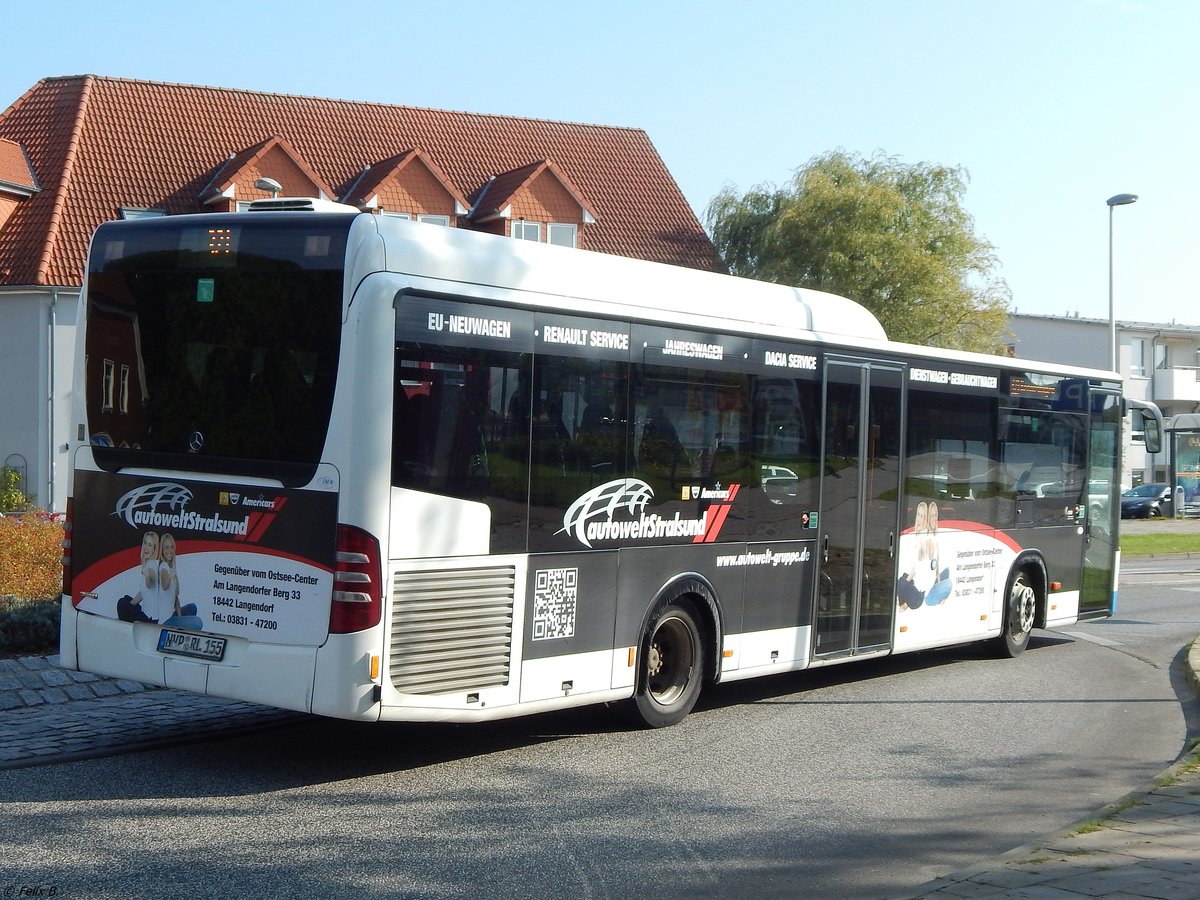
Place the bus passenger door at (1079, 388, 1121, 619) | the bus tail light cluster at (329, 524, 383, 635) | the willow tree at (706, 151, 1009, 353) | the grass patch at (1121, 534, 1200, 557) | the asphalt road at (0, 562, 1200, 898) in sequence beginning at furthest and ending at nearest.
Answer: the willow tree at (706, 151, 1009, 353) → the grass patch at (1121, 534, 1200, 557) → the bus passenger door at (1079, 388, 1121, 619) → the bus tail light cluster at (329, 524, 383, 635) → the asphalt road at (0, 562, 1200, 898)

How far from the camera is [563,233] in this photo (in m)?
38.6

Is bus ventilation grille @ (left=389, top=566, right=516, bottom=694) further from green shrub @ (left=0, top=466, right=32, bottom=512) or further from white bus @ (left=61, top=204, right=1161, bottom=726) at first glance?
green shrub @ (left=0, top=466, right=32, bottom=512)

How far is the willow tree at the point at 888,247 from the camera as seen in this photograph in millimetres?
45500

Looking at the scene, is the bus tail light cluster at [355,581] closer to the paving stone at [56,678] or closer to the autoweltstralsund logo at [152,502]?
the autoweltstralsund logo at [152,502]

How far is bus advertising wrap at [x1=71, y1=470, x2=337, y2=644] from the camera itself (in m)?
7.59

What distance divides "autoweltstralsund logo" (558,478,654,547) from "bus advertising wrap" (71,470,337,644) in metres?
1.77

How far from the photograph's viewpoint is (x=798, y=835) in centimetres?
714

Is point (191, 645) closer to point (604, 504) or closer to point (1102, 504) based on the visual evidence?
point (604, 504)

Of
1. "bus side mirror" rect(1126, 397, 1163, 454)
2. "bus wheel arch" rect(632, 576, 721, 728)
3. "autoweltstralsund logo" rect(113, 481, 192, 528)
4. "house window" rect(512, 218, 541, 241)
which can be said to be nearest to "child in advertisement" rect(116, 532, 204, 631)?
"autoweltstralsund logo" rect(113, 481, 192, 528)

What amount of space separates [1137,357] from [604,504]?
218 ft

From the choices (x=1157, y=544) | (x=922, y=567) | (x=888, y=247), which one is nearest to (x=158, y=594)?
(x=922, y=567)

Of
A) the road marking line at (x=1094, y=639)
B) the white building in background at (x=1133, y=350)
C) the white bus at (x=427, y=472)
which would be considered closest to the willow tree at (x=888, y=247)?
the white building in background at (x=1133, y=350)

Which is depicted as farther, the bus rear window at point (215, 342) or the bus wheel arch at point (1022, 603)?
the bus wheel arch at point (1022, 603)

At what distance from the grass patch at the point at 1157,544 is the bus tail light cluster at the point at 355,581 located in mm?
27116
